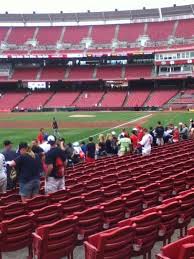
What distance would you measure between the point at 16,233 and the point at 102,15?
263 feet

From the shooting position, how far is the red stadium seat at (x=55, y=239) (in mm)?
5430

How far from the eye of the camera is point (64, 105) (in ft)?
225

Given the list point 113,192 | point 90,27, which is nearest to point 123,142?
point 113,192

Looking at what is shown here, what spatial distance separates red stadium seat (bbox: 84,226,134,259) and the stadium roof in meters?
77.1

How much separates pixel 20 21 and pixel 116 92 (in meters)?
26.6

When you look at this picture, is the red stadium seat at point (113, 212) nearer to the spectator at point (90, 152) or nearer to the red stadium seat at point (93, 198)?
the red stadium seat at point (93, 198)

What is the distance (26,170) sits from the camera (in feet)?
31.3

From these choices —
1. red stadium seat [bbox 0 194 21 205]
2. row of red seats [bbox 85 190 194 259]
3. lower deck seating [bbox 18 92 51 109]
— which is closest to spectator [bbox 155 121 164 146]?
red stadium seat [bbox 0 194 21 205]

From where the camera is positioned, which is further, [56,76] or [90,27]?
[90,27]

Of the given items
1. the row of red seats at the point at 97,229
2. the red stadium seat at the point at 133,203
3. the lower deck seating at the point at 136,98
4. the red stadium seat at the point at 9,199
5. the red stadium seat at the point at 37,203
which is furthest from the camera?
the lower deck seating at the point at 136,98

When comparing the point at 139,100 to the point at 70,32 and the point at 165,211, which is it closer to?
the point at 70,32

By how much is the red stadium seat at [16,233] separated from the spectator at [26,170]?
3.26m

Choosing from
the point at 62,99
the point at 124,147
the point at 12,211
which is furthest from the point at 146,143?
the point at 62,99

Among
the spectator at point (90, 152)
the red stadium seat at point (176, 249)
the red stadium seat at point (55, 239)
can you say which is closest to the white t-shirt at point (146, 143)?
the spectator at point (90, 152)
